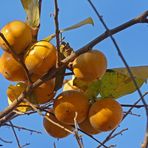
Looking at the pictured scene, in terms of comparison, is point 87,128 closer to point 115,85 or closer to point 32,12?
point 115,85

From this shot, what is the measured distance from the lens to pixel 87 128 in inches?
41.3

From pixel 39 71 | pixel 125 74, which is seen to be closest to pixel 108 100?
pixel 125 74

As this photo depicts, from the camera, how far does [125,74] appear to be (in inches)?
40.1

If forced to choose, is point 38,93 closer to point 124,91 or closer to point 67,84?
point 67,84

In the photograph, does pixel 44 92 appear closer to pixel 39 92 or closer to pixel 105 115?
pixel 39 92

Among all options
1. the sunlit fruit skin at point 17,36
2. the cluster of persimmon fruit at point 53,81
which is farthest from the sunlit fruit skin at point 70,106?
the sunlit fruit skin at point 17,36

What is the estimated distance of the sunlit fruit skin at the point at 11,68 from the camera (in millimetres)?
972

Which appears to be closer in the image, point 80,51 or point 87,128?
point 80,51

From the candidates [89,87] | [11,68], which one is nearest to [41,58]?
[11,68]

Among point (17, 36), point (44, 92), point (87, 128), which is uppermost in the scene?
point (17, 36)

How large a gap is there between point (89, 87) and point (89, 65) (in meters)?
0.12

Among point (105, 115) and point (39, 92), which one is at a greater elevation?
point (39, 92)

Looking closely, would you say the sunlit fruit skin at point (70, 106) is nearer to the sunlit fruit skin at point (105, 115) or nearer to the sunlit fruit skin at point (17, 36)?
the sunlit fruit skin at point (105, 115)

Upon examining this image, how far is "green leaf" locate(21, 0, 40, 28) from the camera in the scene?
104 centimetres
